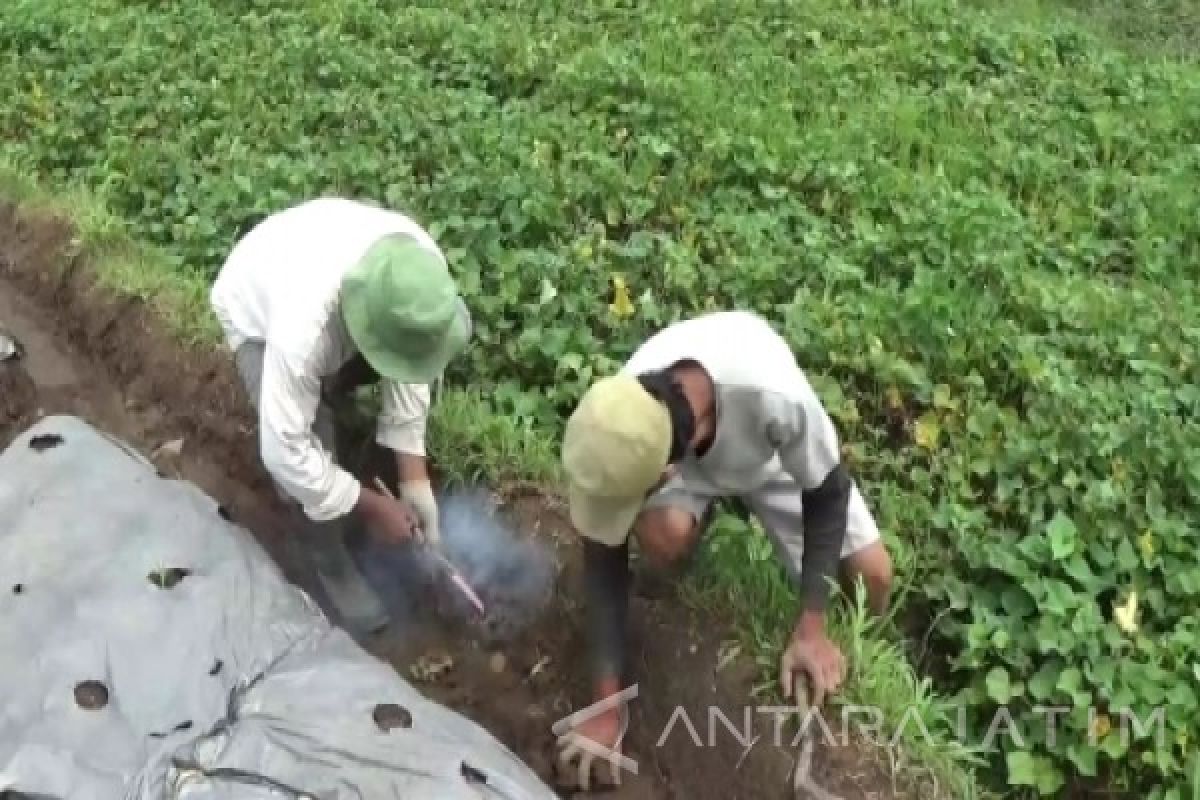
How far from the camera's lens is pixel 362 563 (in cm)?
399

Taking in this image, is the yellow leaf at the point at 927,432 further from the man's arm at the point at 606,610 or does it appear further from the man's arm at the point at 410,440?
the man's arm at the point at 410,440

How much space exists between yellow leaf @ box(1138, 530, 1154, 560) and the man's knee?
1.32m

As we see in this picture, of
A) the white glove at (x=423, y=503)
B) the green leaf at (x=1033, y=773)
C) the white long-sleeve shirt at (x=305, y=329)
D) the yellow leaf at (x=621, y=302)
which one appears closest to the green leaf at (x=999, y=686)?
the green leaf at (x=1033, y=773)

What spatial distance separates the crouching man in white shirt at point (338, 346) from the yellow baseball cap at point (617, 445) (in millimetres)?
565

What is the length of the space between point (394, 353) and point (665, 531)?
785 mm

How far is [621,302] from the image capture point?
15.2ft

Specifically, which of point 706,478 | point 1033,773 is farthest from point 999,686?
point 706,478

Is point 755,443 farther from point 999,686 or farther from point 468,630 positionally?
point 468,630

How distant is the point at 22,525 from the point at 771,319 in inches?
100

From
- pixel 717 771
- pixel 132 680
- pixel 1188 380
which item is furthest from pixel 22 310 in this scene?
pixel 1188 380

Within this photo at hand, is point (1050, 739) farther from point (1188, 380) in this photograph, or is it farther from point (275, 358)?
point (275, 358)

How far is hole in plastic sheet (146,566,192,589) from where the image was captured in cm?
321

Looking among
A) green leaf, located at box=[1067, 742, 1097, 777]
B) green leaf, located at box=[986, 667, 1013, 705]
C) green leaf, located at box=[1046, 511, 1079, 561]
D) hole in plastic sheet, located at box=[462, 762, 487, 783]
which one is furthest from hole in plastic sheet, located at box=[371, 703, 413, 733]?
green leaf, located at box=[1046, 511, 1079, 561]

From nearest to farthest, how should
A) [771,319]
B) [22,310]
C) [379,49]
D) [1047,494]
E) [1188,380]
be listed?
[1047,494], [1188,380], [771,319], [22,310], [379,49]
